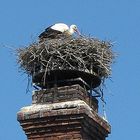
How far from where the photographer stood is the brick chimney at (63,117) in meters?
7.66

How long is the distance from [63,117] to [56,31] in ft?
10.5

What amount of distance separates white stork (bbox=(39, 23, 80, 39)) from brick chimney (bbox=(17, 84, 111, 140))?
2022 mm

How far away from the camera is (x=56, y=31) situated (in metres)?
10.6

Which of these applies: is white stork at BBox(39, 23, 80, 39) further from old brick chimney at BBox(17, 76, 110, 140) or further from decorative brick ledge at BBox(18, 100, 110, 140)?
decorative brick ledge at BBox(18, 100, 110, 140)

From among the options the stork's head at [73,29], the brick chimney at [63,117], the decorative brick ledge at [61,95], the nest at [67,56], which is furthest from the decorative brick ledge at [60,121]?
the stork's head at [73,29]

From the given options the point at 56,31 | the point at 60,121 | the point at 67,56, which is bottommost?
the point at 60,121

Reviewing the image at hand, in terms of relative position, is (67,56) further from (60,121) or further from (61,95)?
(60,121)

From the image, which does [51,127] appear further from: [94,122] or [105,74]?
[105,74]

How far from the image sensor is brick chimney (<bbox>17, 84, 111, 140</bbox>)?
7656 millimetres

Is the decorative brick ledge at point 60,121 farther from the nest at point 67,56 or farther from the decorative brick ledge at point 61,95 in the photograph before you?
the nest at point 67,56

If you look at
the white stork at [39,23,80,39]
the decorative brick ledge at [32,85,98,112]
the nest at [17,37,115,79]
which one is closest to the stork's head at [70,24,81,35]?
the white stork at [39,23,80,39]

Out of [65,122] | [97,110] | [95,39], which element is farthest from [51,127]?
[95,39]

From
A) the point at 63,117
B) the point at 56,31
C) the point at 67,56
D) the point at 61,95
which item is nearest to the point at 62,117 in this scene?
the point at 63,117

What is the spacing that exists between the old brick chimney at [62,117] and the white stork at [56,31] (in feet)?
6.70
